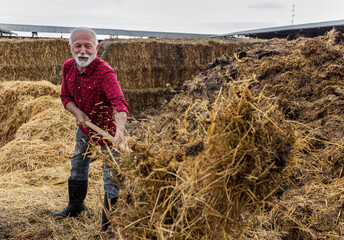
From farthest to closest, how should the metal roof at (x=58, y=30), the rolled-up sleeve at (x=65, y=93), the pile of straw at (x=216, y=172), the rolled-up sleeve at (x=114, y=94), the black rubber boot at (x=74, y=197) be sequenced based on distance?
the metal roof at (x=58, y=30) < the black rubber boot at (x=74, y=197) < the rolled-up sleeve at (x=65, y=93) < the rolled-up sleeve at (x=114, y=94) < the pile of straw at (x=216, y=172)

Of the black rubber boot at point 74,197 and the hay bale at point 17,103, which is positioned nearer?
the black rubber boot at point 74,197

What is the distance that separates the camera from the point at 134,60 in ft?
Result: 30.6

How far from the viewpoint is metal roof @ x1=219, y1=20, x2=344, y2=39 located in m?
14.7

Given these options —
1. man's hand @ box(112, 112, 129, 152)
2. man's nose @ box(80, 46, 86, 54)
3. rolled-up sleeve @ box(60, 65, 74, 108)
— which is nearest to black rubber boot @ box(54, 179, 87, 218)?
rolled-up sleeve @ box(60, 65, 74, 108)

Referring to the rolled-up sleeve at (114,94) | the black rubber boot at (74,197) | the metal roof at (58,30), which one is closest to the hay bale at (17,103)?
the black rubber boot at (74,197)

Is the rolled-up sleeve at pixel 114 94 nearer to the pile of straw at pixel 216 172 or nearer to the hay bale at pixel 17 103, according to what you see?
the pile of straw at pixel 216 172

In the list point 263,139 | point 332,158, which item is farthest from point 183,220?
point 332,158

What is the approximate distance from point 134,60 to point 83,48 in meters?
6.32

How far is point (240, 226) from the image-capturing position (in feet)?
6.52

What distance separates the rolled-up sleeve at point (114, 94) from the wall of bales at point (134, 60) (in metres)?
6.23

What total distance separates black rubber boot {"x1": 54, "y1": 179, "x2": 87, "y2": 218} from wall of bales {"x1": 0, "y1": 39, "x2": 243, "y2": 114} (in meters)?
5.84

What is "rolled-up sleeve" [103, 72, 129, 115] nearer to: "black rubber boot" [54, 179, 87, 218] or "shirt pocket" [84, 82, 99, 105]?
"shirt pocket" [84, 82, 99, 105]

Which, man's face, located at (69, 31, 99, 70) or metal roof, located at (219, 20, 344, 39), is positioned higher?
metal roof, located at (219, 20, 344, 39)

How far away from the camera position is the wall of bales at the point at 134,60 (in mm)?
8422
